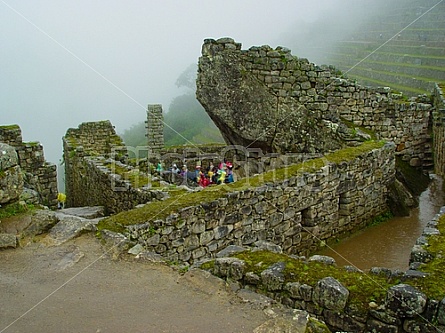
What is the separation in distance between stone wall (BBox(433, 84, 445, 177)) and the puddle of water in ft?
5.87

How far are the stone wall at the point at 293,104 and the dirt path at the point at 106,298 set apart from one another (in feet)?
29.5

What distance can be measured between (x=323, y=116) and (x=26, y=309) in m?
10.7

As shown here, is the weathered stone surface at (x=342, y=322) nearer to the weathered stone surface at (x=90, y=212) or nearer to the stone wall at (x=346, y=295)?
the stone wall at (x=346, y=295)

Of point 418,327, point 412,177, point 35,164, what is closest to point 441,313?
point 418,327

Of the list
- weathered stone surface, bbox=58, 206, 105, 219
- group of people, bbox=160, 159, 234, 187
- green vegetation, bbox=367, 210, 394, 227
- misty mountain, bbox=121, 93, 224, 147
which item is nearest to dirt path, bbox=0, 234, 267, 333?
weathered stone surface, bbox=58, 206, 105, 219

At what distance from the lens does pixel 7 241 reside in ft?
20.7

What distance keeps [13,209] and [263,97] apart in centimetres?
904

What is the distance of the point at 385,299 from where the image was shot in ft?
16.3

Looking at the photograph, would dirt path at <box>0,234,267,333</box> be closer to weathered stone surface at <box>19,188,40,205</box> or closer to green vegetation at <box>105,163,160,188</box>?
weathered stone surface at <box>19,188,40,205</box>

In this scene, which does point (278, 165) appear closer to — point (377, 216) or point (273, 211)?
point (377, 216)

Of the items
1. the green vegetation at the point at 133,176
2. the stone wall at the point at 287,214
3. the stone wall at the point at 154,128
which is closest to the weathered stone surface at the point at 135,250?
the stone wall at the point at 287,214

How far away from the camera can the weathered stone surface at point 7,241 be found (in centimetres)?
626

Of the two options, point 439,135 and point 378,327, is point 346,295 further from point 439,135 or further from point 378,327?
point 439,135

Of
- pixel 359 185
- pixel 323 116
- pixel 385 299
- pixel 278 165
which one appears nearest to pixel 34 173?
pixel 278 165
